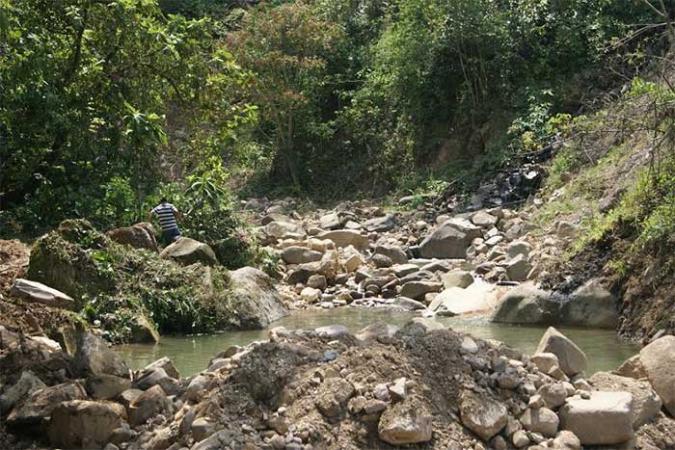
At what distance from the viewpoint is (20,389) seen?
7.45m

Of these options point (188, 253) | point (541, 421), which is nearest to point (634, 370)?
point (541, 421)

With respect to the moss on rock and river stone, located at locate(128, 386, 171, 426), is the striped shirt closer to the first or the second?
the moss on rock

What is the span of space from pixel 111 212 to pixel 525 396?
10.7 m

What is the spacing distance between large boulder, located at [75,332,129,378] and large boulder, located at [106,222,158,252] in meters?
6.22

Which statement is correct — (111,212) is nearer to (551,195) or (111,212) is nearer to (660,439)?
(551,195)

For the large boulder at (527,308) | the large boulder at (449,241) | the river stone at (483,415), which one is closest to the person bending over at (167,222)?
the large boulder at (449,241)

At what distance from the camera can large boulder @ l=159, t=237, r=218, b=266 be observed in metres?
14.4

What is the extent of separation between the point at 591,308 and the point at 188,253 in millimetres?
5872

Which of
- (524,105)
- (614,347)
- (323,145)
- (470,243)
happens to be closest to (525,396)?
(614,347)

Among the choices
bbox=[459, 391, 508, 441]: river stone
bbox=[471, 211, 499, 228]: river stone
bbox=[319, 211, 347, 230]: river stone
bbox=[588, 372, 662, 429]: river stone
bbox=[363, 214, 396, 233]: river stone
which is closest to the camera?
bbox=[459, 391, 508, 441]: river stone

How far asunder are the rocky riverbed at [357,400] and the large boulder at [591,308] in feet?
15.3

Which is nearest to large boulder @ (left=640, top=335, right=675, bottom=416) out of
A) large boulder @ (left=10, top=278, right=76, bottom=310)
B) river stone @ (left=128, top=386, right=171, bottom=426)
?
river stone @ (left=128, top=386, right=171, bottom=426)

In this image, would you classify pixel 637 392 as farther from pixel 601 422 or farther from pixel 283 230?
pixel 283 230

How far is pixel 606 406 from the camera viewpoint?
6980 mm
